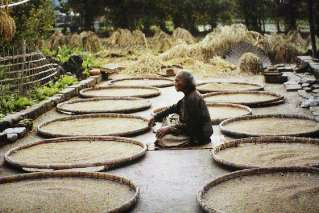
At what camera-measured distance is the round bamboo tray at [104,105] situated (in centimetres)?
695

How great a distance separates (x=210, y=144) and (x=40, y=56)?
438 cm

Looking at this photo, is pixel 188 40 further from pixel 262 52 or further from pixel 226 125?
pixel 226 125

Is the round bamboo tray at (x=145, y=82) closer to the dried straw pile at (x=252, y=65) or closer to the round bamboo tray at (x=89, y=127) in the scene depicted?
the dried straw pile at (x=252, y=65)

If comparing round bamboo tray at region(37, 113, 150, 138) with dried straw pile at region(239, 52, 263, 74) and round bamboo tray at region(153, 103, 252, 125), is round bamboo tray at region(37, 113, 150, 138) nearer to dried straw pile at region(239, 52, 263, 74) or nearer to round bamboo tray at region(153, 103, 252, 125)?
round bamboo tray at region(153, 103, 252, 125)

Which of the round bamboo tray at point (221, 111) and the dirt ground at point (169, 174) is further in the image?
the round bamboo tray at point (221, 111)

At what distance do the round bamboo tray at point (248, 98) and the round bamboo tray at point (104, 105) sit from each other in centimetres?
106

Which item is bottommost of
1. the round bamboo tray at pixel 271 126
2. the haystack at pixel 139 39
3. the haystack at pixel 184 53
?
the round bamboo tray at pixel 271 126

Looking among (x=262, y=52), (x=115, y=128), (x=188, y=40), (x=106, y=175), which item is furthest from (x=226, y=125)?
(x=188, y=40)

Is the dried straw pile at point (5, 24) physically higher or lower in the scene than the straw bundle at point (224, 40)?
higher

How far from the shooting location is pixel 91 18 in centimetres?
1633

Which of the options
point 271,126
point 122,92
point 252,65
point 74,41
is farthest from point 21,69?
point 74,41

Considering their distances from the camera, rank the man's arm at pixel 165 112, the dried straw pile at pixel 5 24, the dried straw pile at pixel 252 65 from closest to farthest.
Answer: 1. the man's arm at pixel 165 112
2. the dried straw pile at pixel 5 24
3. the dried straw pile at pixel 252 65

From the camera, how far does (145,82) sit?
9820mm

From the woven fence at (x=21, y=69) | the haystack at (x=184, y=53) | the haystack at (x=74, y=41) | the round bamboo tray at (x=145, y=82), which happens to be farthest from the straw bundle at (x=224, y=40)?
the woven fence at (x=21, y=69)
